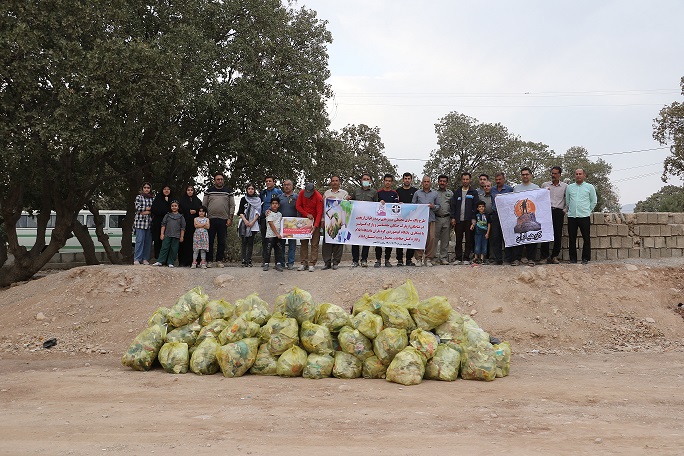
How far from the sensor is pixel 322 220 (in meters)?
12.5

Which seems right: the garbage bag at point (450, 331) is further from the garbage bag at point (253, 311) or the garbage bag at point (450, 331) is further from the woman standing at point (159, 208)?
the woman standing at point (159, 208)

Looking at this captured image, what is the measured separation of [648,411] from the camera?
240 inches

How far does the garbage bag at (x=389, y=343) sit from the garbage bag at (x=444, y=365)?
1.32 feet

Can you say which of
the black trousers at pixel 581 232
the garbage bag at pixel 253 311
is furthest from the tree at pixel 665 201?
the garbage bag at pixel 253 311

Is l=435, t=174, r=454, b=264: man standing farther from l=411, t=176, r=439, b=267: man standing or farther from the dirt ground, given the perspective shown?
the dirt ground

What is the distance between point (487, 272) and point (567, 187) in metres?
2.33

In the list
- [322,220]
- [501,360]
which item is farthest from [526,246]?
[501,360]

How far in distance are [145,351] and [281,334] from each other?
1.91 meters

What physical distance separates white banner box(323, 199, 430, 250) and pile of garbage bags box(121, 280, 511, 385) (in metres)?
4.33

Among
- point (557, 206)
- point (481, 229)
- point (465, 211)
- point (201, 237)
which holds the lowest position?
point (201, 237)

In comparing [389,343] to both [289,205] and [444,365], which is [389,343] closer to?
[444,365]

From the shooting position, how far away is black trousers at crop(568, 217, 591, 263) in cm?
1196

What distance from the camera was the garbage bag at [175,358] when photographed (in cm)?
800

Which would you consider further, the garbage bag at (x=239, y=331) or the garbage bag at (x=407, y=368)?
the garbage bag at (x=239, y=331)
